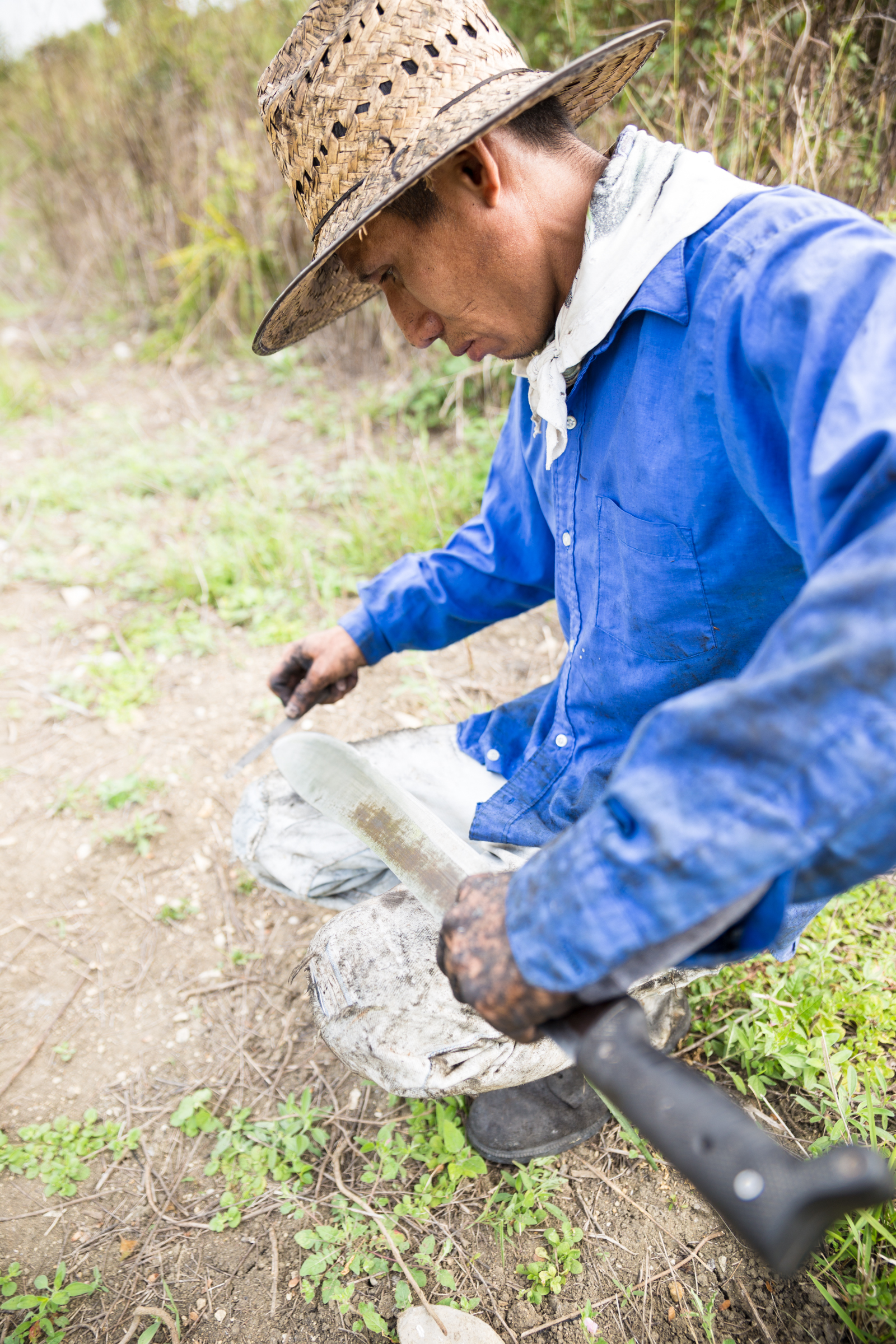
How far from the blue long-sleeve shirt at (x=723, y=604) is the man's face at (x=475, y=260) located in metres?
0.15

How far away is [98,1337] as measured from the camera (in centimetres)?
137

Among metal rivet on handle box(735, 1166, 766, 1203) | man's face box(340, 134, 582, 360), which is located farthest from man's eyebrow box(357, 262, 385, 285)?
metal rivet on handle box(735, 1166, 766, 1203)

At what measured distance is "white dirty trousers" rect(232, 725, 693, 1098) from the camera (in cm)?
128

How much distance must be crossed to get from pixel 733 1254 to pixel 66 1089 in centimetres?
145

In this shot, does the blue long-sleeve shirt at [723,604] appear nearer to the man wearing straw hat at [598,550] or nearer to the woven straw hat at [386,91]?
the man wearing straw hat at [598,550]

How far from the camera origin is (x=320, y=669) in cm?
181

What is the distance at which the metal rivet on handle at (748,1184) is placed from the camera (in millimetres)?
609

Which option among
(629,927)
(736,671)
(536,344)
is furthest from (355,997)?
(536,344)

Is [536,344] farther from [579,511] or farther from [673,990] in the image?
[673,990]

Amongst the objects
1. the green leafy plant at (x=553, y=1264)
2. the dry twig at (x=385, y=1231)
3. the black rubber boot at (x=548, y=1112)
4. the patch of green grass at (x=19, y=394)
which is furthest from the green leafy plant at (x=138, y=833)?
the patch of green grass at (x=19, y=394)

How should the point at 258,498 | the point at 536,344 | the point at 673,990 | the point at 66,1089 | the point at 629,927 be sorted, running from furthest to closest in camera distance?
the point at 258,498 < the point at 66,1089 < the point at 673,990 < the point at 536,344 < the point at 629,927

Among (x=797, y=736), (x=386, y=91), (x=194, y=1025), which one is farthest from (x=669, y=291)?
(x=194, y=1025)

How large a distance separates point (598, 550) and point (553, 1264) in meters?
1.29

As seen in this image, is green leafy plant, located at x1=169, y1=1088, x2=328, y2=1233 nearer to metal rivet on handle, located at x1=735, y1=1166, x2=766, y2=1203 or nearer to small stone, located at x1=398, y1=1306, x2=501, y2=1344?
small stone, located at x1=398, y1=1306, x2=501, y2=1344
